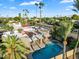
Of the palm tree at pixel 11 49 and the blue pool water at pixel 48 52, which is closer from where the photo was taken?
the palm tree at pixel 11 49

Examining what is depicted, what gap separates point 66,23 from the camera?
22.9 metres

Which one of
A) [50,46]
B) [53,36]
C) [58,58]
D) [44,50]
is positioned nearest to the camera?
[58,58]

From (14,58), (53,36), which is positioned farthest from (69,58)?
(53,36)

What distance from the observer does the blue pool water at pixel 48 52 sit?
3604 centimetres

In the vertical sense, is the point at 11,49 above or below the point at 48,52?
above

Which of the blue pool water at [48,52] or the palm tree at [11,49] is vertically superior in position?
the palm tree at [11,49]

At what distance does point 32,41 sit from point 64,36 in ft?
69.8

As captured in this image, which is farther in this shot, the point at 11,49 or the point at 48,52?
the point at 48,52

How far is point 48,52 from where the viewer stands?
39.4 metres

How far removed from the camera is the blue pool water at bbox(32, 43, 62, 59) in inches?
1419

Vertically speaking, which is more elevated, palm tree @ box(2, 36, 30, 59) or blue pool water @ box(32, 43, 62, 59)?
palm tree @ box(2, 36, 30, 59)

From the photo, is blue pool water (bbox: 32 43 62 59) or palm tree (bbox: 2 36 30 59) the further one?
blue pool water (bbox: 32 43 62 59)

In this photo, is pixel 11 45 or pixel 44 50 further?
pixel 44 50

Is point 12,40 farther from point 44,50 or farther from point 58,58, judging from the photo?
point 44,50
